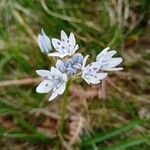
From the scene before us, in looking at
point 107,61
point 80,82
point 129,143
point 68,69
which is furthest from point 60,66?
point 80,82

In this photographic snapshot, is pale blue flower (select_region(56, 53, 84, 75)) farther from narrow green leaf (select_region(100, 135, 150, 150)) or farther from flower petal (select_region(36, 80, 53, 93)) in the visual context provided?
narrow green leaf (select_region(100, 135, 150, 150))

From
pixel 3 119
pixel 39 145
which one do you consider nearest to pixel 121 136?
pixel 39 145

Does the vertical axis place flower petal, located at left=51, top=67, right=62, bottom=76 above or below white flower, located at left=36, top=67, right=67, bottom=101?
above

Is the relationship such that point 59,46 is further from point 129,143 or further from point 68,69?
point 129,143

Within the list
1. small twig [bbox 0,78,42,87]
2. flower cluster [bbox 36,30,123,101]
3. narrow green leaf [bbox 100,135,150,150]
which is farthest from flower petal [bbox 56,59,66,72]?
small twig [bbox 0,78,42,87]

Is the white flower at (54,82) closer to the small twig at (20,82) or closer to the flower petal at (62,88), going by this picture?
the flower petal at (62,88)

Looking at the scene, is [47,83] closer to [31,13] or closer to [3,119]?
[3,119]
